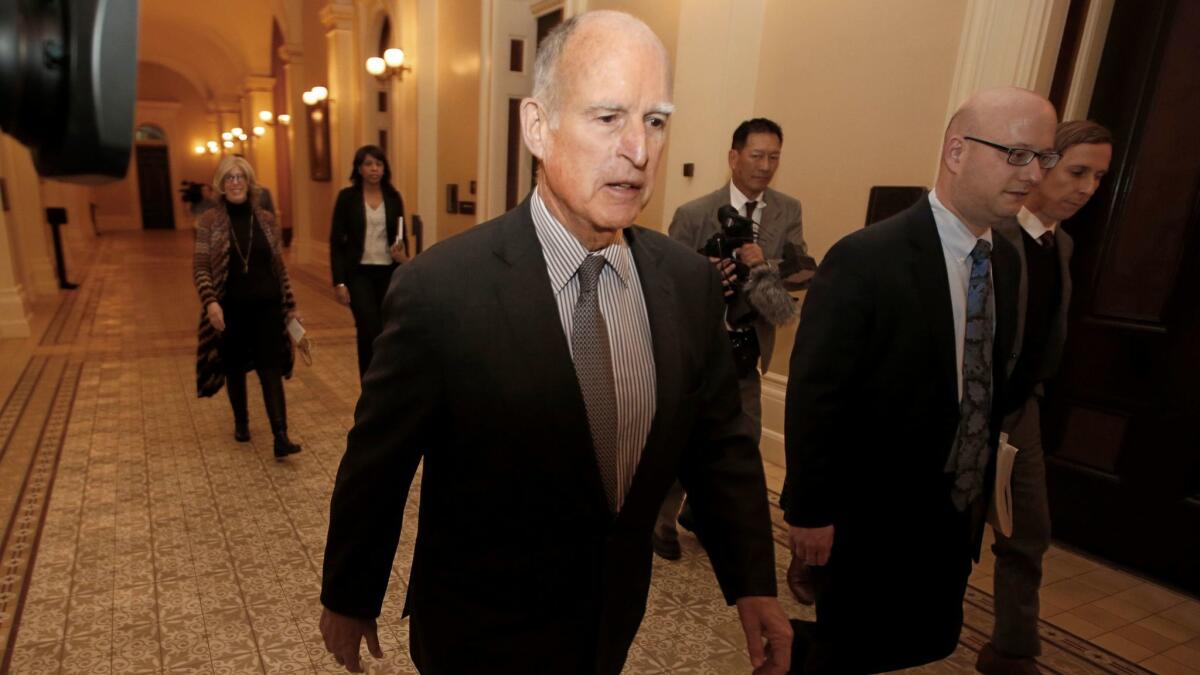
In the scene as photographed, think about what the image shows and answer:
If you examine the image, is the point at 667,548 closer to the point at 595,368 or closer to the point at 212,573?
the point at 212,573

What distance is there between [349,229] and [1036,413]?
3928 mm

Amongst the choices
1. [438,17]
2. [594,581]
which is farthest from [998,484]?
[438,17]

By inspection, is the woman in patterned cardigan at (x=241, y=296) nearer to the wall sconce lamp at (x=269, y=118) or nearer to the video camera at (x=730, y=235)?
the video camera at (x=730, y=235)

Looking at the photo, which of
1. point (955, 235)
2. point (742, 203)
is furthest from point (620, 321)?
point (742, 203)

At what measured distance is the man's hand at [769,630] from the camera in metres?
1.30

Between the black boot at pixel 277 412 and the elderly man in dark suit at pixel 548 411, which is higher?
the elderly man in dark suit at pixel 548 411

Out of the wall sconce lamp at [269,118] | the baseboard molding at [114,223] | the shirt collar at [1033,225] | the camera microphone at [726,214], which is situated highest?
the wall sconce lamp at [269,118]

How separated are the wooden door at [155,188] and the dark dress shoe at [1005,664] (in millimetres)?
29010

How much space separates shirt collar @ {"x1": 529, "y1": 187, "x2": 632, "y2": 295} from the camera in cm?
116

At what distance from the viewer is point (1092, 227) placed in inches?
127

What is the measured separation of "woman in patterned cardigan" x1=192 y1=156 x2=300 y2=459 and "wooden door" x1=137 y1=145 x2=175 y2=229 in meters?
25.5

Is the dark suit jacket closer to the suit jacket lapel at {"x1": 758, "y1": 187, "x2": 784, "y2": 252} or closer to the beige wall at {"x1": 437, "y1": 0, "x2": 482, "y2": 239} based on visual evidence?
the suit jacket lapel at {"x1": 758, "y1": 187, "x2": 784, "y2": 252}

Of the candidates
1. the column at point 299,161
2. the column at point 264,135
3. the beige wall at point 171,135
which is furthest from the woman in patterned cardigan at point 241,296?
the beige wall at point 171,135

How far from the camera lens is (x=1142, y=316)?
3.09m
